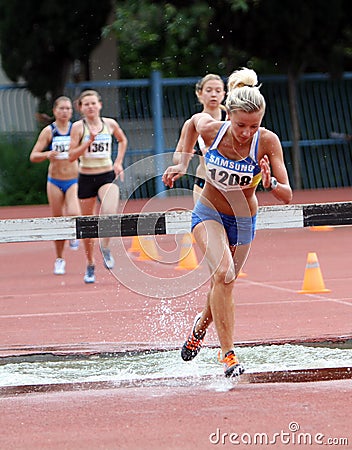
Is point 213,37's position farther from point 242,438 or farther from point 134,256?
point 242,438

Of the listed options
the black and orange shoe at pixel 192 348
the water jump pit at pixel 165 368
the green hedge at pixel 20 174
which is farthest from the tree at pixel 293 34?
the black and orange shoe at pixel 192 348

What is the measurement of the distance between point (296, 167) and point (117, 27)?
575cm

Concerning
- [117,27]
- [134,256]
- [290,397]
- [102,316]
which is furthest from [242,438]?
[117,27]

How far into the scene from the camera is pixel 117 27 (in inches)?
880

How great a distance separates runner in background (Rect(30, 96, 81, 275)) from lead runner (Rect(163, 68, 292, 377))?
6.17 metres

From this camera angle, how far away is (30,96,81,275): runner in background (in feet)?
44.6

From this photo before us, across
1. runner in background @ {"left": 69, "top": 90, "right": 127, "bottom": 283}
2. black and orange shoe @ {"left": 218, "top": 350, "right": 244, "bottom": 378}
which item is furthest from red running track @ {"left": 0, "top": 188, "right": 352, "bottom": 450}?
Result: runner in background @ {"left": 69, "top": 90, "right": 127, "bottom": 283}

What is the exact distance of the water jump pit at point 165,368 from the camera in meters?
6.94

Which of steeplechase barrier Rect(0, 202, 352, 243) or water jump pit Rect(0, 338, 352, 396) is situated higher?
steeplechase barrier Rect(0, 202, 352, 243)

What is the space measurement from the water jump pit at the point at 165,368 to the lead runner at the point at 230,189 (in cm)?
21

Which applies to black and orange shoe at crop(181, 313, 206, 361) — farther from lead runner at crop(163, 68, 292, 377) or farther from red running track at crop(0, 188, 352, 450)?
red running track at crop(0, 188, 352, 450)

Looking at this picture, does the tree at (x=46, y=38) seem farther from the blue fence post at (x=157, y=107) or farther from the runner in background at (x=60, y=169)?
the runner in background at (x=60, y=169)
